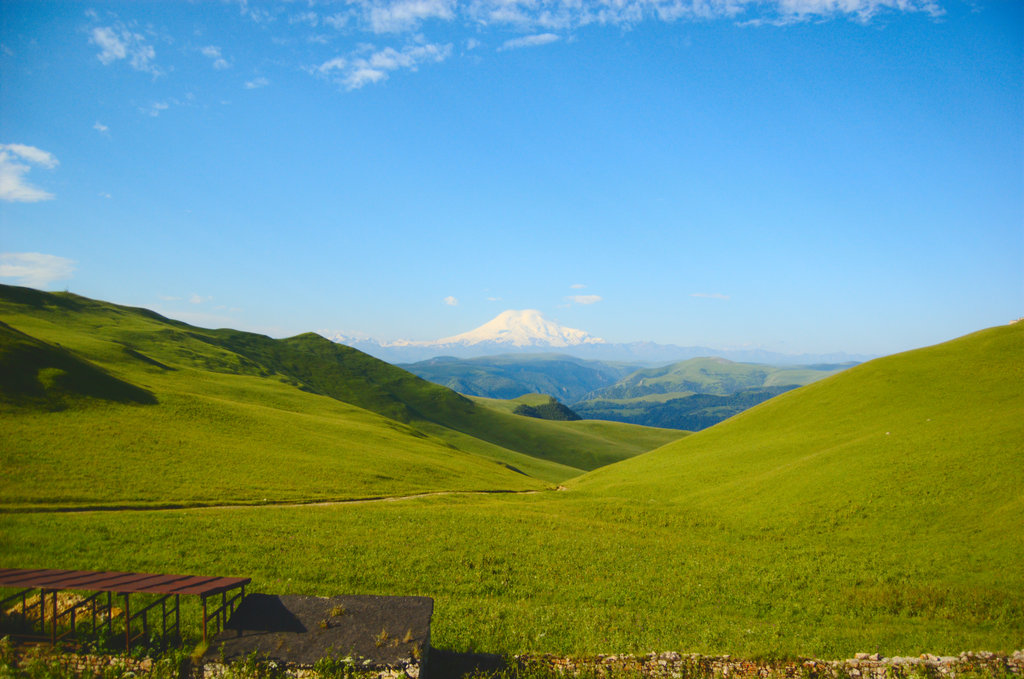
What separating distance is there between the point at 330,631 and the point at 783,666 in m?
12.4

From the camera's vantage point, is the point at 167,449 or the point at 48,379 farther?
the point at 48,379

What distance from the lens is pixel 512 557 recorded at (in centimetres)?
2517

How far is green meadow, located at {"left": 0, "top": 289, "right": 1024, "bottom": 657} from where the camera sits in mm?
18812

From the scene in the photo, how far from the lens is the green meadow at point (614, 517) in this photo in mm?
18812


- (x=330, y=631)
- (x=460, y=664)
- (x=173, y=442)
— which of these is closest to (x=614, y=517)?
(x=460, y=664)

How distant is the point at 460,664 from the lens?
13.4m

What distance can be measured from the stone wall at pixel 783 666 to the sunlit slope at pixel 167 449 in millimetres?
30737

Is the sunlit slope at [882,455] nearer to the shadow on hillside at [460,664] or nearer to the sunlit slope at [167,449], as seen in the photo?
the sunlit slope at [167,449]

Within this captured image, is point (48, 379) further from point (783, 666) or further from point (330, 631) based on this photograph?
point (783, 666)

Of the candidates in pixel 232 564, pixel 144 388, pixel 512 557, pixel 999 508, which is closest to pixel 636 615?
pixel 512 557

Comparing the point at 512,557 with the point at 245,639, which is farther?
the point at 512,557

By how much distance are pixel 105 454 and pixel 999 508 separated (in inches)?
2377

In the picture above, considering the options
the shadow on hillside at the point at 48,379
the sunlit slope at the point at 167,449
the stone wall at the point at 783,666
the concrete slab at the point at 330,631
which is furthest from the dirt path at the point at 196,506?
the stone wall at the point at 783,666

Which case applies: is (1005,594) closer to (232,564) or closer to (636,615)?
(636,615)
